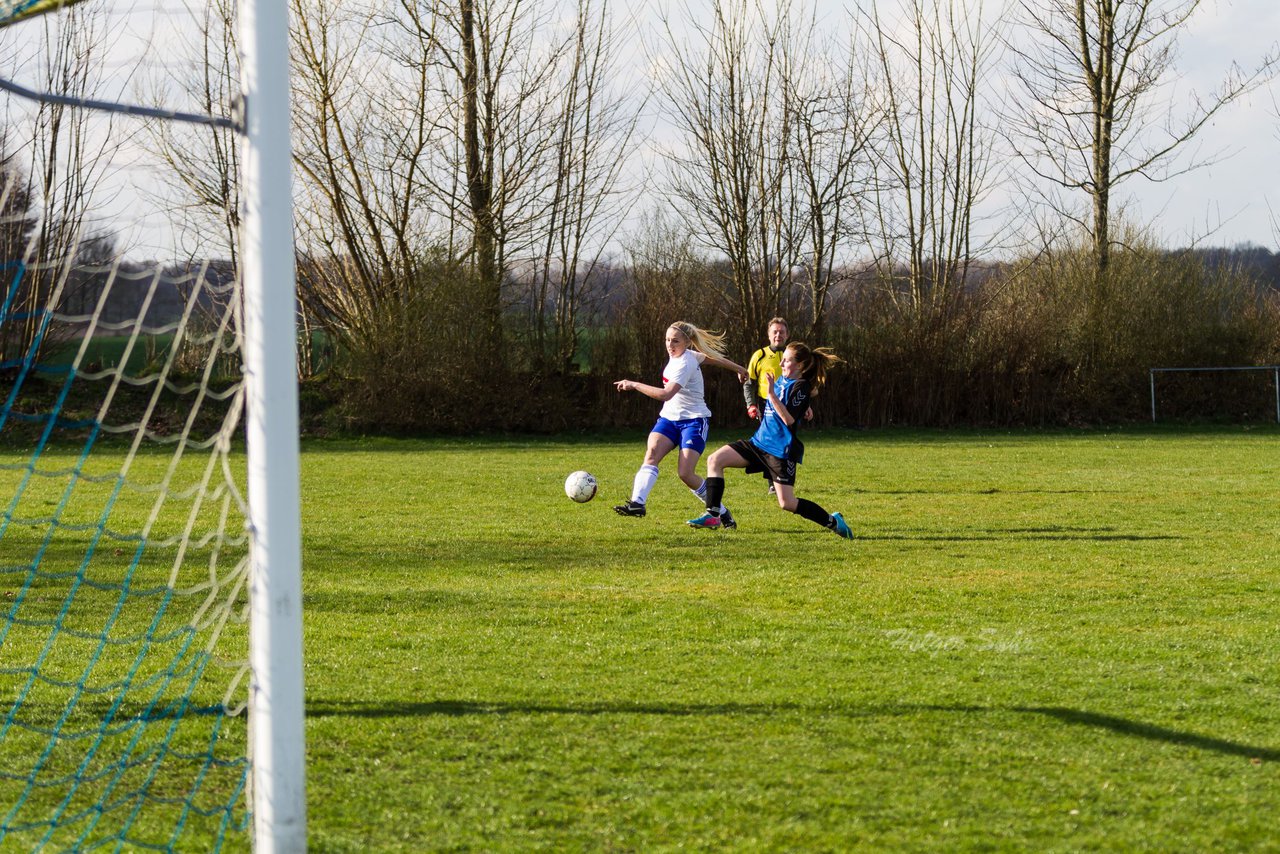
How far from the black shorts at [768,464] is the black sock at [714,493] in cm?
26

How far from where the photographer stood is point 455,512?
429 inches

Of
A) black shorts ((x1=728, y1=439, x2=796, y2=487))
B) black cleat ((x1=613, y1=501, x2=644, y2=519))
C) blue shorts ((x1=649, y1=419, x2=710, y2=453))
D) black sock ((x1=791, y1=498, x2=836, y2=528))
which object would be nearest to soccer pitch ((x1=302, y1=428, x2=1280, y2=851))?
black cleat ((x1=613, y1=501, x2=644, y2=519))

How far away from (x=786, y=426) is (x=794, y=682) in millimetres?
4290

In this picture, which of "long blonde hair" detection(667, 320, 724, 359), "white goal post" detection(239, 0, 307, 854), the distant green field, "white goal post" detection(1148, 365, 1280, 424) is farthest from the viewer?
"white goal post" detection(1148, 365, 1280, 424)

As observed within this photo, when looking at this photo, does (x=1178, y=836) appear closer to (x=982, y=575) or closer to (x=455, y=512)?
(x=982, y=575)

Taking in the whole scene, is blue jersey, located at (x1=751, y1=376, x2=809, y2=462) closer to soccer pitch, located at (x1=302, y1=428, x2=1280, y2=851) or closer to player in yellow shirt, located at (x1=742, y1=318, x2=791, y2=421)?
soccer pitch, located at (x1=302, y1=428, x2=1280, y2=851)

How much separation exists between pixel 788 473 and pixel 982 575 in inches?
75.0

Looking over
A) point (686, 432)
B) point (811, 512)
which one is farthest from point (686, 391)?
point (811, 512)

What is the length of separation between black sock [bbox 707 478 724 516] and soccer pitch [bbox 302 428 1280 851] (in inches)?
9.0

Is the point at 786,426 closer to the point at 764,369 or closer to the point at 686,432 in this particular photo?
the point at 686,432

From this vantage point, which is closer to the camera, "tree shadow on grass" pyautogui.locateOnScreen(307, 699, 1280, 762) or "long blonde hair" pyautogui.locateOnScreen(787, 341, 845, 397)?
"tree shadow on grass" pyautogui.locateOnScreen(307, 699, 1280, 762)

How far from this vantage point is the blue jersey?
8.94 meters

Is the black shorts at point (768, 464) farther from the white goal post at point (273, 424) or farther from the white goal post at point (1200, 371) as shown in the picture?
the white goal post at point (1200, 371)

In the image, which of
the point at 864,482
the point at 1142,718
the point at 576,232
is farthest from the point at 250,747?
the point at 576,232
